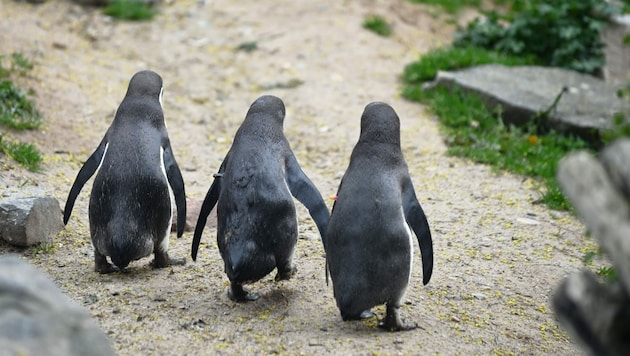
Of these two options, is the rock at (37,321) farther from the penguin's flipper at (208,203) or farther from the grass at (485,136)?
the grass at (485,136)

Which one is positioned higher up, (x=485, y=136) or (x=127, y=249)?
(x=127, y=249)

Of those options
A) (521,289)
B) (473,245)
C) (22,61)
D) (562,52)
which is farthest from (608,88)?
(22,61)

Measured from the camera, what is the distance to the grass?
8039mm

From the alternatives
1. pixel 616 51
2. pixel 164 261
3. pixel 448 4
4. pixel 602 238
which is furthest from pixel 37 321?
pixel 448 4

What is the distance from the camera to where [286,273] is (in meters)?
5.18

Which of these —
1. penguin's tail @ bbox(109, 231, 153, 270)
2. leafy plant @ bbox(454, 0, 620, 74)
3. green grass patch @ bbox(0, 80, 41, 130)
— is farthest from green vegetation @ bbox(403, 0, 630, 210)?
green grass patch @ bbox(0, 80, 41, 130)

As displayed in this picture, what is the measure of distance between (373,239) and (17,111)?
4901mm

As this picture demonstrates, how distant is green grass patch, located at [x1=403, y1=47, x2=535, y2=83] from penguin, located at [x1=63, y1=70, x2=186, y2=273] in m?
5.20

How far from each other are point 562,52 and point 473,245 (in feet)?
16.9

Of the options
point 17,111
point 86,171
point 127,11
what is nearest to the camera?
point 86,171

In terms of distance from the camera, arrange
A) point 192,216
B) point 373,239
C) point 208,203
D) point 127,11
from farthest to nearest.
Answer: point 127,11 < point 192,216 < point 208,203 < point 373,239

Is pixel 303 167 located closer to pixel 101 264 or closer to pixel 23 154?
pixel 23 154

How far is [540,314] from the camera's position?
17.0 feet

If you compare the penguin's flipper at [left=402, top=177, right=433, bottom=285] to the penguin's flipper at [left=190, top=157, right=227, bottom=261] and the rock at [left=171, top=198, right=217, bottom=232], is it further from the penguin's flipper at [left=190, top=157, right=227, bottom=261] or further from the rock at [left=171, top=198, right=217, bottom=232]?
the rock at [left=171, top=198, right=217, bottom=232]
